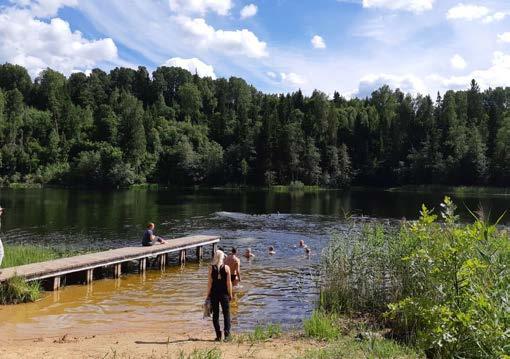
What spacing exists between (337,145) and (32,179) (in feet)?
229

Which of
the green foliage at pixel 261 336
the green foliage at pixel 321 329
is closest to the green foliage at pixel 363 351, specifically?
the green foliage at pixel 321 329

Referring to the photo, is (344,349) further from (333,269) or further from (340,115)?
(340,115)

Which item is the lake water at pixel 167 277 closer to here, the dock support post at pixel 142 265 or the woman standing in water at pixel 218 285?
the dock support post at pixel 142 265

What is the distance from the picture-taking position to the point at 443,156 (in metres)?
106

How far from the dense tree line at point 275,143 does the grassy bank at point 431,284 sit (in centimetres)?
8856

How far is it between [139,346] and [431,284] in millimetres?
6122

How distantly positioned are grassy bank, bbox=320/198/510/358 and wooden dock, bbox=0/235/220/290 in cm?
919

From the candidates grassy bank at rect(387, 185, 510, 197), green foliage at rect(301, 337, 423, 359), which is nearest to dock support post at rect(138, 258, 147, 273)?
green foliage at rect(301, 337, 423, 359)

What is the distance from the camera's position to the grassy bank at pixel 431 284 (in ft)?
24.3

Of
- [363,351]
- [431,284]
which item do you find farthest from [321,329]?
[431,284]

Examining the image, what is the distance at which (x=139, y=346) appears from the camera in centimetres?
1053

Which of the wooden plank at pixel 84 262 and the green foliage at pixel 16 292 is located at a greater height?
the wooden plank at pixel 84 262

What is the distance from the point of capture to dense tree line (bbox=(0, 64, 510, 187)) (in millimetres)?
105062

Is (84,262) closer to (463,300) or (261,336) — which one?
(261,336)
